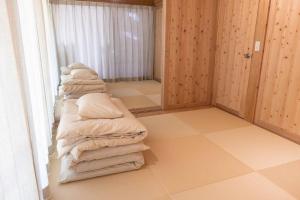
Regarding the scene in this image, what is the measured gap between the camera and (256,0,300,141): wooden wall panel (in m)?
2.76

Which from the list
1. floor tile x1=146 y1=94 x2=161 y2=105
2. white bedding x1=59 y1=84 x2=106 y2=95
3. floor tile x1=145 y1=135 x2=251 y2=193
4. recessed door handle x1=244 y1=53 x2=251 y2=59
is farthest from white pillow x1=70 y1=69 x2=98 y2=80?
recessed door handle x1=244 y1=53 x2=251 y2=59

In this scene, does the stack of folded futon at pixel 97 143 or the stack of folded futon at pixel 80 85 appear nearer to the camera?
the stack of folded futon at pixel 97 143

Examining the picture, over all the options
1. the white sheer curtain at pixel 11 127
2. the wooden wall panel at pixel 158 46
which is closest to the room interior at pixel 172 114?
the white sheer curtain at pixel 11 127

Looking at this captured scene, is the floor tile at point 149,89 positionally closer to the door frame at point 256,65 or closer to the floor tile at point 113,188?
the door frame at point 256,65

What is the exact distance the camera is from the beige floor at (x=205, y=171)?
73.6 inches

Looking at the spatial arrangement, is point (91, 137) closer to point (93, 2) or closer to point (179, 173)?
point (179, 173)

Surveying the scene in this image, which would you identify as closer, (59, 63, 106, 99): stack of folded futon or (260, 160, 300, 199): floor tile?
(260, 160, 300, 199): floor tile

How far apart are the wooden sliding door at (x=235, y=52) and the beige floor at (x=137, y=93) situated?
4.18ft

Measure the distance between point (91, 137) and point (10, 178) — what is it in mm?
1043

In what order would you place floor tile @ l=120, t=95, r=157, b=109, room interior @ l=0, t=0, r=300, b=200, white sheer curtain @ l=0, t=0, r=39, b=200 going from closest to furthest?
white sheer curtain @ l=0, t=0, r=39, b=200 → room interior @ l=0, t=0, r=300, b=200 → floor tile @ l=120, t=95, r=157, b=109

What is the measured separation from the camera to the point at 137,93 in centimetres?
508

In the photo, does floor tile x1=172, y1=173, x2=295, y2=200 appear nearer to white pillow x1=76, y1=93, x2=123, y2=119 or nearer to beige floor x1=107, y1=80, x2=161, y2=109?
white pillow x1=76, y1=93, x2=123, y2=119

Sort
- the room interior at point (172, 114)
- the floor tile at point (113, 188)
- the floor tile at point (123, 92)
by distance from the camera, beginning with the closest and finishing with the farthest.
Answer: the room interior at point (172, 114), the floor tile at point (113, 188), the floor tile at point (123, 92)

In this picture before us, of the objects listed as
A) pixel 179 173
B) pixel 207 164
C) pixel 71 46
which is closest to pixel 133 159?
pixel 179 173
